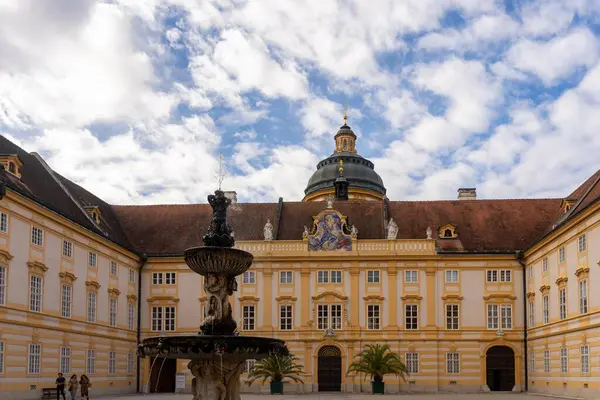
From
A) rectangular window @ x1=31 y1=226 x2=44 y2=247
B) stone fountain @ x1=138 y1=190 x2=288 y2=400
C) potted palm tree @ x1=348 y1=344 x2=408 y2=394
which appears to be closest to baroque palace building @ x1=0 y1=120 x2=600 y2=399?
potted palm tree @ x1=348 y1=344 x2=408 y2=394

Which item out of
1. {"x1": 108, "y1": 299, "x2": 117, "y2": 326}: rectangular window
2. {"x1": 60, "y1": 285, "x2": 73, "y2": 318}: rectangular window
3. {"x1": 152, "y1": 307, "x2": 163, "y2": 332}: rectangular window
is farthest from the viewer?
{"x1": 152, "y1": 307, "x2": 163, "y2": 332}: rectangular window

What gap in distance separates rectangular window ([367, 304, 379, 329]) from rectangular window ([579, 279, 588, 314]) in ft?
49.9

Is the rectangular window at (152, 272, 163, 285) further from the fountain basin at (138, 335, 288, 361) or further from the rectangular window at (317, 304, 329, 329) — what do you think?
the fountain basin at (138, 335, 288, 361)

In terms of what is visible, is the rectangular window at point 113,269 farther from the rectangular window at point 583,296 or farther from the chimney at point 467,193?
the chimney at point 467,193

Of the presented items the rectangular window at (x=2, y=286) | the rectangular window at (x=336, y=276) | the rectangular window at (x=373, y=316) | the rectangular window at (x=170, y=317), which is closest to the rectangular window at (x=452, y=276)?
the rectangular window at (x=373, y=316)

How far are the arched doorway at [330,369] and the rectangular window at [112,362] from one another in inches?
481

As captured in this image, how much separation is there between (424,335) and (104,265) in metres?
19.5

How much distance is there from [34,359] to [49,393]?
168cm

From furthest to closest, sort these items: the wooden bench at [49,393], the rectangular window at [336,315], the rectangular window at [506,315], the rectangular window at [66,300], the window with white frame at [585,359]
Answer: the rectangular window at [336,315], the rectangular window at [506,315], the rectangular window at [66,300], the window with white frame at [585,359], the wooden bench at [49,393]

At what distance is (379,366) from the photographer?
4478 cm

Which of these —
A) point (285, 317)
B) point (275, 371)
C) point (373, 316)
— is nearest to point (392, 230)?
point (373, 316)

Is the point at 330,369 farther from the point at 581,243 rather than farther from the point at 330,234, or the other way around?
the point at 581,243

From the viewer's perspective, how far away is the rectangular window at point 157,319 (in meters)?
49.5

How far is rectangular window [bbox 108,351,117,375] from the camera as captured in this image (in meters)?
43.9
